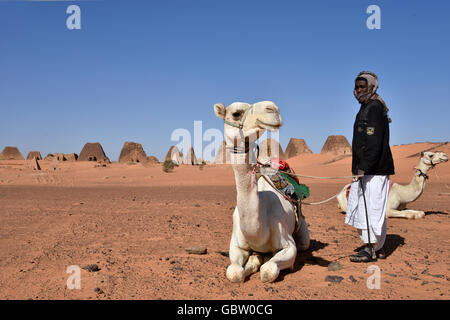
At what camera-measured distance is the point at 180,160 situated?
217 feet

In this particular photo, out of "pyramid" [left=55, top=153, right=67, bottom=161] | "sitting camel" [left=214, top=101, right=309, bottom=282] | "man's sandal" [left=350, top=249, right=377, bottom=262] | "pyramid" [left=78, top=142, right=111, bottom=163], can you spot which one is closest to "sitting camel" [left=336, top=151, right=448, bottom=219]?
"man's sandal" [left=350, top=249, right=377, bottom=262]

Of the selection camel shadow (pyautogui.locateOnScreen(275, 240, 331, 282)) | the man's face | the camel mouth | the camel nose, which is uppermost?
the man's face

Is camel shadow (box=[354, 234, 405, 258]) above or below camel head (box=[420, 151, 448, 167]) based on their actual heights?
below

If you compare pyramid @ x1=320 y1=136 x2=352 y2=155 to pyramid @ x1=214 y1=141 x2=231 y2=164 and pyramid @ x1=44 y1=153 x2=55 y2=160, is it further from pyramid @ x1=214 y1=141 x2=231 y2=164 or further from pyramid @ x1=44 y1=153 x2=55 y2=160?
pyramid @ x1=214 y1=141 x2=231 y2=164

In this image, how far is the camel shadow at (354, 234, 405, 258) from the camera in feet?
19.3

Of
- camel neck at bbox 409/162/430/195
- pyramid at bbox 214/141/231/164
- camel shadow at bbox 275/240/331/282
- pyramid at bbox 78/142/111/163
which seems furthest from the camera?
pyramid at bbox 78/142/111/163

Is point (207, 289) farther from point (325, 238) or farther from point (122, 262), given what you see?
point (325, 238)

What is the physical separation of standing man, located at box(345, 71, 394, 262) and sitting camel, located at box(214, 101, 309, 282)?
1.10 m

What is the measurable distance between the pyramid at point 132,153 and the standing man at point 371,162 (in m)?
70.9

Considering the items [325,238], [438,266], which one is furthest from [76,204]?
[438,266]

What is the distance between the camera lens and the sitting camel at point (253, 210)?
371cm

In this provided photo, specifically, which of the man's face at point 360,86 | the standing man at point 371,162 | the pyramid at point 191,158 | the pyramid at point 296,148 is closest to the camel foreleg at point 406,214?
the standing man at point 371,162

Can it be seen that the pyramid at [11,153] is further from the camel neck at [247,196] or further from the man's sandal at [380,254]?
the camel neck at [247,196]

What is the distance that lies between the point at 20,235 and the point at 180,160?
195 ft
